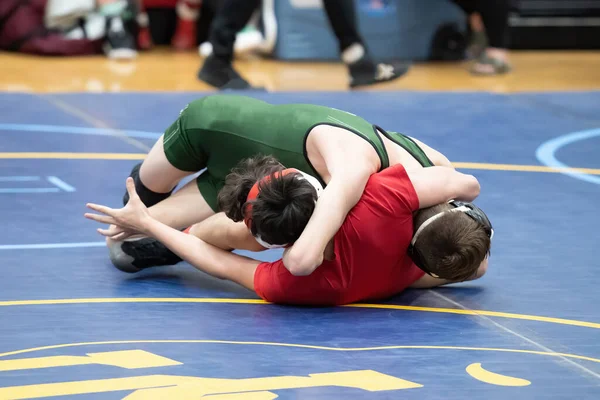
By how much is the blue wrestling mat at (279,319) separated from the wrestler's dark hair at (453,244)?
173 millimetres

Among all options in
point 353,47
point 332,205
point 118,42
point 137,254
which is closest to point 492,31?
point 353,47

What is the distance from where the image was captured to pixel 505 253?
3.70 meters

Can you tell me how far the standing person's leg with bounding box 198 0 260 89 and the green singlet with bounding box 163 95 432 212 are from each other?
127 inches

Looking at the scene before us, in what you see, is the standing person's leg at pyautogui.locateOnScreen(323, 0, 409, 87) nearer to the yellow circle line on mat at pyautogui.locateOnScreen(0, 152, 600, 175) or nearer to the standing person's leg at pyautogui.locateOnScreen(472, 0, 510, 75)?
the standing person's leg at pyautogui.locateOnScreen(472, 0, 510, 75)

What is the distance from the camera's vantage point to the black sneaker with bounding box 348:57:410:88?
666 centimetres

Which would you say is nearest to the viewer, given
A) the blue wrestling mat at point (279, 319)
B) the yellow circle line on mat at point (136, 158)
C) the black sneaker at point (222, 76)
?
the blue wrestling mat at point (279, 319)

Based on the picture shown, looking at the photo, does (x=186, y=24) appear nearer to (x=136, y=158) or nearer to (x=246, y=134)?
(x=136, y=158)

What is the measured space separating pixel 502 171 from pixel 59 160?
198 cm

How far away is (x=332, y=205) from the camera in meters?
2.86

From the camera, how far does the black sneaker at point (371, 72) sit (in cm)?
666

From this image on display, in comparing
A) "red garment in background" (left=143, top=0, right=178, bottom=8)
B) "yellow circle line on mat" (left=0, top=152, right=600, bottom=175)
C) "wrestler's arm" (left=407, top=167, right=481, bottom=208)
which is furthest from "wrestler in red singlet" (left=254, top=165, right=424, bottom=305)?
"red garment in background" (left=143, top=0, right=178, bottom=8)

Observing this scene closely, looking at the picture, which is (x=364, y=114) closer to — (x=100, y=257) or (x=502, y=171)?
(x=502, y=171)

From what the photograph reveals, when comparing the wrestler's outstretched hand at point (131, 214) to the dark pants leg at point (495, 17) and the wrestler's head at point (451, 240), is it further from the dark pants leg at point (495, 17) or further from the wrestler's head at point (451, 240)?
the dark pants leg at point (495, 17)

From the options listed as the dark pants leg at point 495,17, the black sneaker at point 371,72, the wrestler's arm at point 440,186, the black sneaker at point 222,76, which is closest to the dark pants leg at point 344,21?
the black sneaker at point 371,72
